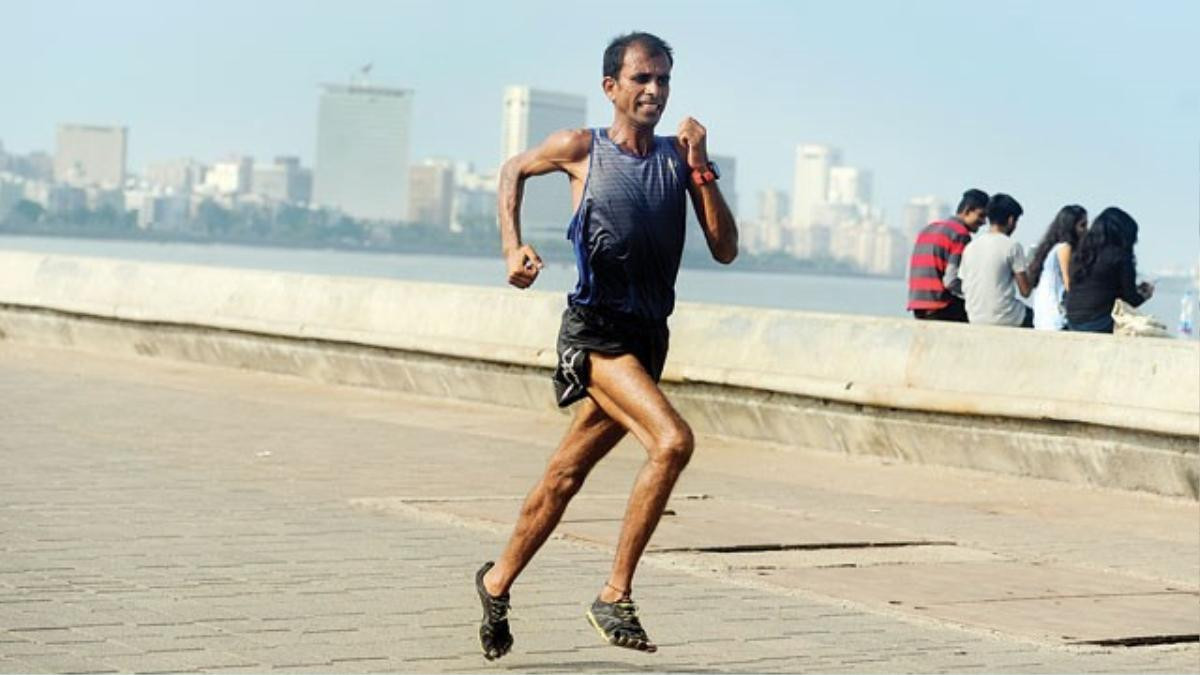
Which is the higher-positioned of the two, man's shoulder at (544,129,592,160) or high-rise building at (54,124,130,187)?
man's shoulder at (544,129,592,160)

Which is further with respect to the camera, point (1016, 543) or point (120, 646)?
point (1016, 543)

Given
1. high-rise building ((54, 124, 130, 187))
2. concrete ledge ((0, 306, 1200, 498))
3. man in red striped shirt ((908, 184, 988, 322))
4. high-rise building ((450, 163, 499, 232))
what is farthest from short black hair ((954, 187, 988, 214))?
high-rise building ((54, 124, 130, 187))

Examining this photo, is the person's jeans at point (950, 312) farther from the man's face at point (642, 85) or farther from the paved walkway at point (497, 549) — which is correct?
the man's face at point (642, 85)

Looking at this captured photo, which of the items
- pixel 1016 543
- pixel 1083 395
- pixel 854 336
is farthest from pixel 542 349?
pixel 1016 543

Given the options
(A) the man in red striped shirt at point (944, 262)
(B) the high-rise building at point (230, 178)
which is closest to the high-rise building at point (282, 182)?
(B) the high-rise building at point (230, 178)

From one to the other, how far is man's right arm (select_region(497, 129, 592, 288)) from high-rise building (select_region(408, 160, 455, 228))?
5458 inches

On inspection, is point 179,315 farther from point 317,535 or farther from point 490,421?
point 317,535

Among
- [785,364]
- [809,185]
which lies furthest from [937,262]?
[809,185]

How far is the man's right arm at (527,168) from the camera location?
317 inches

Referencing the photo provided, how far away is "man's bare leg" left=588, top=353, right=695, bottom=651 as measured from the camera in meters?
7.82

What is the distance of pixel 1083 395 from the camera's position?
14.4 meters

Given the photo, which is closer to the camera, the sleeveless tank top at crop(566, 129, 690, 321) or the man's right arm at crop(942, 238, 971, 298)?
the sleeveless tank top at crop(566, 129, 690, 321)

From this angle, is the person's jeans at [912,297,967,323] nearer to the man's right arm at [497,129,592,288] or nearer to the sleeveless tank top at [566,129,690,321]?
the man's right arm at [497,129,592,288]

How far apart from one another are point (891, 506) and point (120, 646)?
6.01 metres
